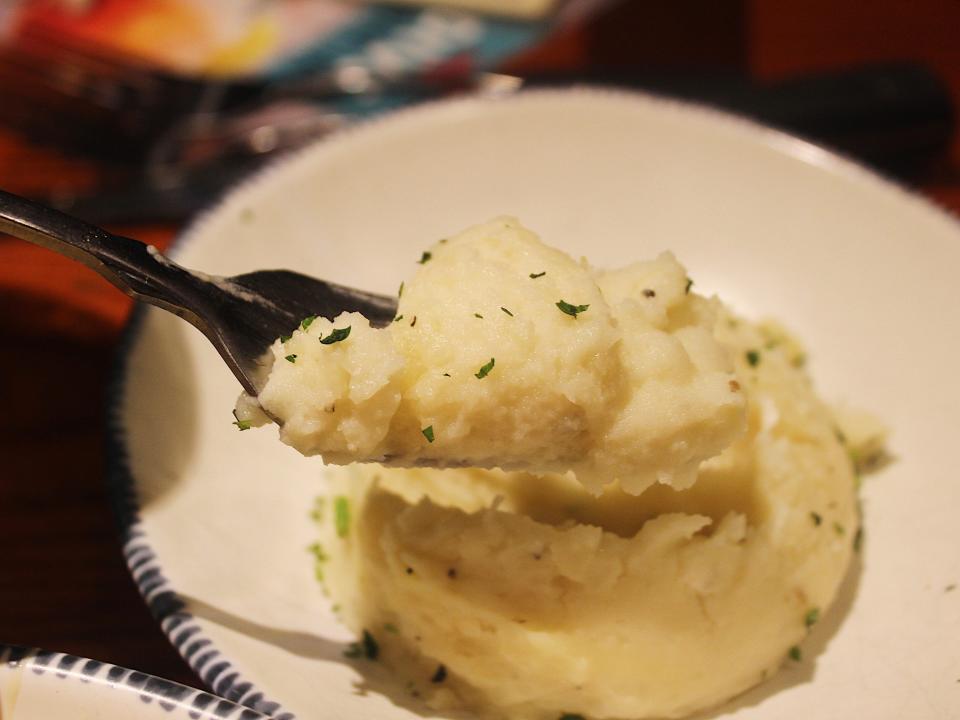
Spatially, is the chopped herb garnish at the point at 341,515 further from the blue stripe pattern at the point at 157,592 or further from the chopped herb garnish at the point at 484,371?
the chopped herb garnish at the point at 484,371

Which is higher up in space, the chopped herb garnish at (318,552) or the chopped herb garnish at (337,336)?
the chopped herb garnish at (337,336)

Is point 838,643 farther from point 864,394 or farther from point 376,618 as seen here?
point 376,618

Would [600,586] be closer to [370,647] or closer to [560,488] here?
[560,488]

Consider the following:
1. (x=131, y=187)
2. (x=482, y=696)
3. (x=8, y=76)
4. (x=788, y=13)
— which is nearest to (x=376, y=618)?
(x=482, y=696)

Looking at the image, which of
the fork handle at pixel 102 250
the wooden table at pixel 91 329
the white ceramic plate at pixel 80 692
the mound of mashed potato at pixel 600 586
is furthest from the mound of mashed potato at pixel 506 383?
the wooden table at pixel 91 329

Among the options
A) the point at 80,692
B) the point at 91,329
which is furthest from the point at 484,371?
the point at 91,329
